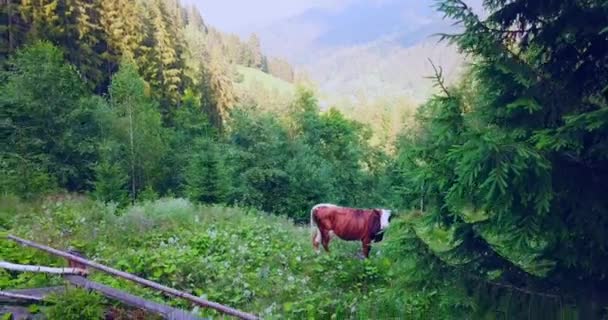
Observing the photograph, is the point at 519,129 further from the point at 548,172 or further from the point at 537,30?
the point at 537,30

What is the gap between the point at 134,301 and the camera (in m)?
5.02

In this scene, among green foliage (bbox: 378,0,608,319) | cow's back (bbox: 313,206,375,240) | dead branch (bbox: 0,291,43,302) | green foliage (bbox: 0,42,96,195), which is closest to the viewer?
green foliage (bbox: 378,0,608,319)

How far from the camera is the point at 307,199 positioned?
2853 centimetres

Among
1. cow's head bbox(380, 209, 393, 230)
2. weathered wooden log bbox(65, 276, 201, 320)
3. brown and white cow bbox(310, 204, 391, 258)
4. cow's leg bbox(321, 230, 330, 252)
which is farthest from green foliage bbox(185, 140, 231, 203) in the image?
weathered wooden log bbox(65, 276, 201, 320)

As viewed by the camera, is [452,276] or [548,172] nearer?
[548,172]

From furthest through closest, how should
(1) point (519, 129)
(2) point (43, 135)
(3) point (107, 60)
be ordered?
1. (3) point (107, 60)
2. (2) point (43, 135)
3. (1) point (519, 129)

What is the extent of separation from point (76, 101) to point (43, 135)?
189cm

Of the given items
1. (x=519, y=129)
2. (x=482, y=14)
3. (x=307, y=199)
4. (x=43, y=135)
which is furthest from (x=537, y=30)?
(x=307, y=199)

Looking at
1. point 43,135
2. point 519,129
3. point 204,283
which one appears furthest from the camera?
point 43,135

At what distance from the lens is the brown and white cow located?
1039 centimetres

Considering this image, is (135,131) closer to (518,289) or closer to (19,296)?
(19,296)

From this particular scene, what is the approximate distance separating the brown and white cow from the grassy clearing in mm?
328

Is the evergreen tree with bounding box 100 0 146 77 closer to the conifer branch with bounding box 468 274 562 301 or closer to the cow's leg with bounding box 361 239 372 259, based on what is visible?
the cow's leg with bounding box 361 239 372 259

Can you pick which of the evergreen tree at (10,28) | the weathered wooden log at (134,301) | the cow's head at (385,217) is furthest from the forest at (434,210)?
the evergreen tree at (10,28)
